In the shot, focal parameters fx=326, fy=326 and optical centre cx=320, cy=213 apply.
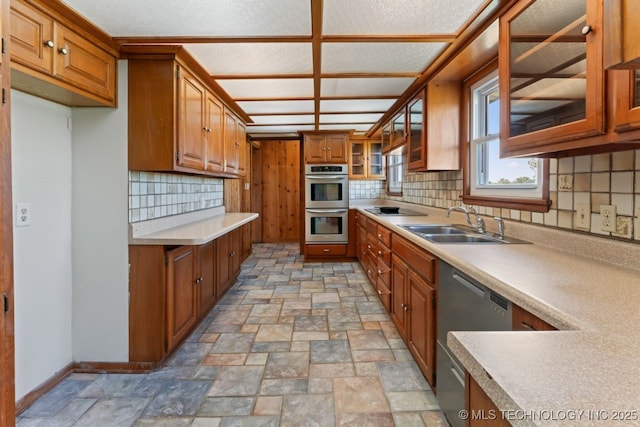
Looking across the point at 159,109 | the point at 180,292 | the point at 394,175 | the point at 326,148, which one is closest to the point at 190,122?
the point at 159,109

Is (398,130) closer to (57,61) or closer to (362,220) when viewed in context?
(362,220)

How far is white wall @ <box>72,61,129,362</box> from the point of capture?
2168 millimetres

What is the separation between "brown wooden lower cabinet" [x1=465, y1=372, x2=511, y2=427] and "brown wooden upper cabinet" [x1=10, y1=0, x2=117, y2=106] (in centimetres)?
214

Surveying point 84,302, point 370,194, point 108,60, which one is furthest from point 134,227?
point 370,194

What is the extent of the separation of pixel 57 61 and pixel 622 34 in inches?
90.3

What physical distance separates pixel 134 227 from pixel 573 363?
92.9 inches

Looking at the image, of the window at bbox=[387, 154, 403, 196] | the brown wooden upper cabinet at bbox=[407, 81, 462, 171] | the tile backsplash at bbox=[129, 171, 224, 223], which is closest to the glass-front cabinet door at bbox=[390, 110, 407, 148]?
the brown wooden upper cabinet at bbox=[407, 81, 462, 171]

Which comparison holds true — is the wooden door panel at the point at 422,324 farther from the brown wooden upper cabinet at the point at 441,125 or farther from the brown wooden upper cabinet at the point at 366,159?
the brown wooden upper cabinet at the point at 366,159

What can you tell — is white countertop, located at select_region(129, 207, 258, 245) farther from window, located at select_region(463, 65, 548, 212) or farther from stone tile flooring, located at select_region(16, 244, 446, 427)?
window, located at select_region(463, 65, 548, 212)

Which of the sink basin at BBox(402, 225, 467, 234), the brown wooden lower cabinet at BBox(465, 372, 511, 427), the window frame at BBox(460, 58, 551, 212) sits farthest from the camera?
the sink basin at BBox(402, 225, 467, 234)

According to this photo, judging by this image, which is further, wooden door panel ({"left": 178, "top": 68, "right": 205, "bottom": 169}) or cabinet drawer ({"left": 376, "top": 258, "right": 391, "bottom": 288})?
cabinet drawer ({"left": 376, "top": 258, "right": 391, "bottom": 288})

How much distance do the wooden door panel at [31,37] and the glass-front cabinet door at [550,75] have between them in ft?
7.36

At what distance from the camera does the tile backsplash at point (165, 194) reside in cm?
228

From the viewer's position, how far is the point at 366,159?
5.82m
